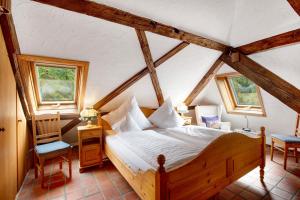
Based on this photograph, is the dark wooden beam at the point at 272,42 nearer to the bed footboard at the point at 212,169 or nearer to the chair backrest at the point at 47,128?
the bed footboard at the point at 212,169

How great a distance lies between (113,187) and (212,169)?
1.49 metres

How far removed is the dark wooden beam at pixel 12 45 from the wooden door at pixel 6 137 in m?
0.11

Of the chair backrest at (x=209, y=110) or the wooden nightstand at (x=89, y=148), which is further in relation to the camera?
the chair backrest at (x=209, y=110)

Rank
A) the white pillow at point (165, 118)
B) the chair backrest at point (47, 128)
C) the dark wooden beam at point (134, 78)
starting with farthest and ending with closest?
the white pillow at point (165, 118) < the dark wooden beam at point (134, 78) < the chair backrest at point (47, 128)

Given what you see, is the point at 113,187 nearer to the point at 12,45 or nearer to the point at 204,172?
the point at 204,172

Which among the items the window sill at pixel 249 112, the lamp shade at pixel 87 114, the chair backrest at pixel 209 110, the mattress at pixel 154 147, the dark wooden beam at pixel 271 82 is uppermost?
the dark wooden beam at pixel 271 82

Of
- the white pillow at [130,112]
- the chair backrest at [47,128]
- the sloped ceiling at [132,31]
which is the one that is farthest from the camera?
the white pillow at [130,112]

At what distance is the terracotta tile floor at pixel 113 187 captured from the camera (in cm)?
220

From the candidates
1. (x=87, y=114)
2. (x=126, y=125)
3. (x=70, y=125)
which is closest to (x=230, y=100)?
(x=126, y=125)

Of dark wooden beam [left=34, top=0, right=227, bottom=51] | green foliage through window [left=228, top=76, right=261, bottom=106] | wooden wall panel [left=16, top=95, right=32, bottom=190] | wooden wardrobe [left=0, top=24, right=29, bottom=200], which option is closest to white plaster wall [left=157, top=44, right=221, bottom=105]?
dark wooden beam [left=34, top=0, right=227, bottom=51]

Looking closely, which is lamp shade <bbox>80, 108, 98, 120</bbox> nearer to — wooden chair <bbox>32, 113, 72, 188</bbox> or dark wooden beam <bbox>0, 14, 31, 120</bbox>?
wooden chair <bbox>32, 113, 72, 188</bbox>

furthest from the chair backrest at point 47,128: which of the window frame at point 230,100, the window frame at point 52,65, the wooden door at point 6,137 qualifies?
the window frame at point 230,100

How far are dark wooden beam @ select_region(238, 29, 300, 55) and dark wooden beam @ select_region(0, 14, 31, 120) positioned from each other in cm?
363

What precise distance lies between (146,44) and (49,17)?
1.41 meters
